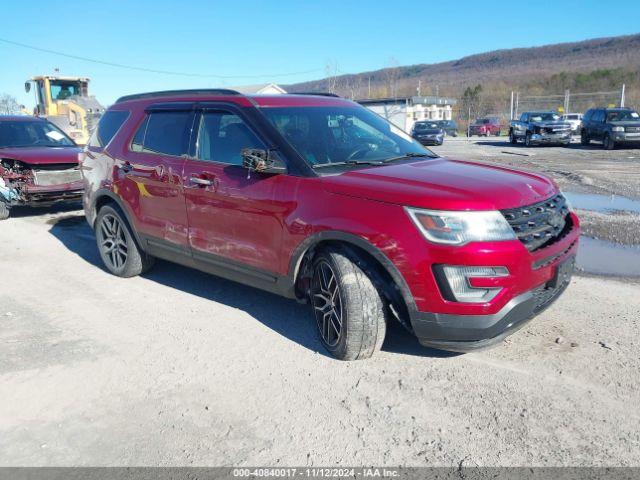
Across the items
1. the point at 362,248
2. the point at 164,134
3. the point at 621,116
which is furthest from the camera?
the point at 621,116

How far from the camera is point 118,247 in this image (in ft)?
19.3

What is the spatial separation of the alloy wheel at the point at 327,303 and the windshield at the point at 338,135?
2.68ft

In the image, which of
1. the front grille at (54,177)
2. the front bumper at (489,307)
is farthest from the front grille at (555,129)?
the front bumper at (489,307)

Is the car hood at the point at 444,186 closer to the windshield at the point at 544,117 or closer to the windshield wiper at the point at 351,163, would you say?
the windshield wiper at the point at 351,163

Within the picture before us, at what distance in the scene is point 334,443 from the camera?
9.55 ft

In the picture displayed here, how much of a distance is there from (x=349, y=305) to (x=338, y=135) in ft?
5.13

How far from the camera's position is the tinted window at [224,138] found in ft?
14.2

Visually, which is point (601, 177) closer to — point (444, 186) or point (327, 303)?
point (444, 186)

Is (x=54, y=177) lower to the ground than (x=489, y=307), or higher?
higher

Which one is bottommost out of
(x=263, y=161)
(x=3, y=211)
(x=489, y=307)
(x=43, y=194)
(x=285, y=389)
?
(x=285, y=389)

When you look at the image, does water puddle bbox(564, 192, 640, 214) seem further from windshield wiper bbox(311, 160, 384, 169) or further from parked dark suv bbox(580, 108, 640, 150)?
parked dark suv bbox(580, 108, 640, 150)

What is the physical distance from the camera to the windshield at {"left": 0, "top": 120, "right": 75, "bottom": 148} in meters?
9.84

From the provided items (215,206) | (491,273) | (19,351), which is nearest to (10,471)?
(19,351)

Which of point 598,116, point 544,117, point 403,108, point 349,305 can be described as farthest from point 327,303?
point 403,108
